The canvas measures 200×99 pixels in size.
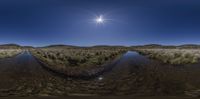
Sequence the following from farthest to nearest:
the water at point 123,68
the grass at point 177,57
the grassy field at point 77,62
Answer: the grass at point 177,57, the grassy field at point 77,62, the water at point 123,68

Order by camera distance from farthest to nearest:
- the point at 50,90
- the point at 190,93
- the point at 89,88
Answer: the point at 89,88
the point at 50,90
the point at 190,93

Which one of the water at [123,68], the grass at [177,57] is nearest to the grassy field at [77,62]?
the water at [123,68]

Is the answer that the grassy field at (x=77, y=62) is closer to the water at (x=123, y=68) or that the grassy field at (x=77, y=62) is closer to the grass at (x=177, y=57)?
the water at (x=123, y=68)

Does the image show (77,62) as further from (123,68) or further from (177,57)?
(177,57)

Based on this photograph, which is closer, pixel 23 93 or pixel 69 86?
pixel 23 93

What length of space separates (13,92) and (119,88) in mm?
3970

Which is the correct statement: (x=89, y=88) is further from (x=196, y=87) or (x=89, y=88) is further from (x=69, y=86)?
(x=196, y=87)

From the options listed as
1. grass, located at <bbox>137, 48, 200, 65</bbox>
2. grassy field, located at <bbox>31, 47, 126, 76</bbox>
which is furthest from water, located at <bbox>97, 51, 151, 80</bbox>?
grass, located at <bbox>137, 48, 200, 65</bbox>

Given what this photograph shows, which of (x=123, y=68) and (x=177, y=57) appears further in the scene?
(x=177, y=57)

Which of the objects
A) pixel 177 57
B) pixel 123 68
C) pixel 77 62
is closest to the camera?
pixel 123 68

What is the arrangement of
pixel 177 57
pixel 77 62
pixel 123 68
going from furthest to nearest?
pixel 177 57 < pixel 77 62 < pixel 123 68

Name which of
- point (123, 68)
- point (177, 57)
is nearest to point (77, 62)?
point (123, 68)

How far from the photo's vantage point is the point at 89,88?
32.0 feet

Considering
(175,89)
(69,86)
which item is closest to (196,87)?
(175,89)
